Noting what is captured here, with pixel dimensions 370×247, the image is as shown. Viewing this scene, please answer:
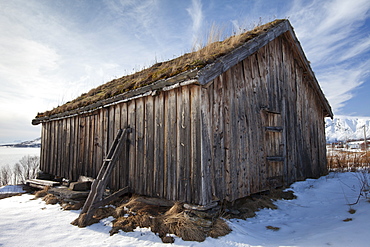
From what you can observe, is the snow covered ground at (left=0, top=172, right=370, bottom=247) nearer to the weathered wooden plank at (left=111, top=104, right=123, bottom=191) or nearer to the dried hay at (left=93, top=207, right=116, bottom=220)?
the dried hay at (left=93, top=207, right=116, bottom=220)

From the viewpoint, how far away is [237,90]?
5645 mm

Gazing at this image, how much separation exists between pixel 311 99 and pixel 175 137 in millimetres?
6639

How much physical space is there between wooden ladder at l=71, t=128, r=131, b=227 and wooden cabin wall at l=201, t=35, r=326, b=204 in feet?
8.09

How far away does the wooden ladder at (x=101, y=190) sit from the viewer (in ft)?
16.6

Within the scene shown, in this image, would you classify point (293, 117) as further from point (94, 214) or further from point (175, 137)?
point (94, 214)

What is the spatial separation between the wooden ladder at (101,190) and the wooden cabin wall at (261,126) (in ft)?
8.09

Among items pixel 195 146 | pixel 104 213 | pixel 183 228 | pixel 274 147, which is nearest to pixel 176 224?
pixel 183 228

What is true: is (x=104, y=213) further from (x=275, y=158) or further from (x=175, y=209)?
(x=275, y=158)

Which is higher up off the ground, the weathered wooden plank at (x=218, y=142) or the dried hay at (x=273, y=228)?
the weathered wooden plank at (x=218, y=142)

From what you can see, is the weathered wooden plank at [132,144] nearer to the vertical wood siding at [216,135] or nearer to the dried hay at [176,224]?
the vertical wood siding at [216,135]

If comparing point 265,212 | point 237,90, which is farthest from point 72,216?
point 237,90

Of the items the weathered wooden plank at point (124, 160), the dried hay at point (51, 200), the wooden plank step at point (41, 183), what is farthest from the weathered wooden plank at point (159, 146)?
the wooden plank step at point (41, 183)

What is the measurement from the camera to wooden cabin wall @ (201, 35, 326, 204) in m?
4.90

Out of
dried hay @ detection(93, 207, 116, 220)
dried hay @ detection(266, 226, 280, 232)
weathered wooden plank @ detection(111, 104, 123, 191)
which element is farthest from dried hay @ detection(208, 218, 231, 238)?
weathered wooden plank @ detection(111, 104, 123, 191)
